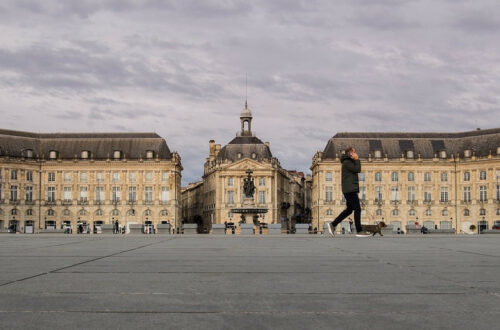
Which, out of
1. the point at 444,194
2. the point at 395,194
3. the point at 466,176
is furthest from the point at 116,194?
the point at 466,176

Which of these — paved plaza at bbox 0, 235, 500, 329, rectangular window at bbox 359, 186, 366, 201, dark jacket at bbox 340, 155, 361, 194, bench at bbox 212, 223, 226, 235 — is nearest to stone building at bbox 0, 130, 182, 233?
rectangular window at bbox 359, 186, 366, 201

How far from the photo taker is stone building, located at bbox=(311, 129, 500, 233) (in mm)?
110562

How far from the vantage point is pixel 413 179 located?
370ft

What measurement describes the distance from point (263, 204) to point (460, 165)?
3292 centimetres

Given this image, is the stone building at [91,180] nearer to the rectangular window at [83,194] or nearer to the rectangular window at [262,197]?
the rectangular window at [83,194]

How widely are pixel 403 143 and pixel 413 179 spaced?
237 inches

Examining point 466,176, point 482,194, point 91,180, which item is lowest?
point 482,194

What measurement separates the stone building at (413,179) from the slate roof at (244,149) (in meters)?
13.2

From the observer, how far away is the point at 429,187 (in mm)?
112625

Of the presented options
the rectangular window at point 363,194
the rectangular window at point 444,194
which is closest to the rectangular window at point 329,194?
the rectangular window at point 363,194

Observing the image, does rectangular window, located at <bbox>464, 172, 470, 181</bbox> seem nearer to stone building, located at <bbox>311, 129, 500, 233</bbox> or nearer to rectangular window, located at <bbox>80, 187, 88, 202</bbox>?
stone building, located at <bbox>311, 129, 500, 233</bbox>

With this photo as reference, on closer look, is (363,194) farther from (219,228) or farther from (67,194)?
(219,228)

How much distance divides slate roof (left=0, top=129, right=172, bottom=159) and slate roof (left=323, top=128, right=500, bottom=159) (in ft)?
91.7

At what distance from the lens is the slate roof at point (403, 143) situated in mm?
112625
